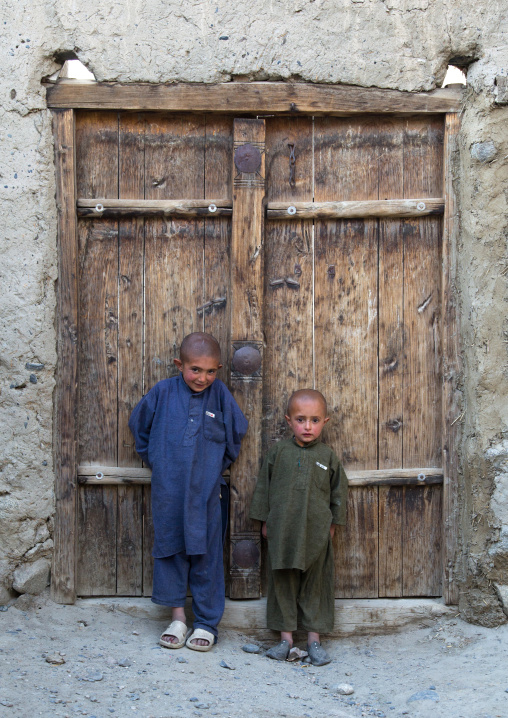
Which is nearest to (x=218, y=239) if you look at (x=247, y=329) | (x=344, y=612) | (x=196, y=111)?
(x=247, y=329)

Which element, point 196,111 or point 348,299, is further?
point 348,299

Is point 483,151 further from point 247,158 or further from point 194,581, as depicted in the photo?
point 194,581

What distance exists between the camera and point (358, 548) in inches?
128

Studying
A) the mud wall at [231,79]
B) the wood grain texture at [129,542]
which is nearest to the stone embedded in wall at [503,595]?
the mud wall at [231,79]

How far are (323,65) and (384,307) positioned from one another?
1108 mm

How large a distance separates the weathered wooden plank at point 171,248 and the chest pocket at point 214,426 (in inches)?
12.5

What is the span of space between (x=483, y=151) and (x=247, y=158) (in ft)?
3.38

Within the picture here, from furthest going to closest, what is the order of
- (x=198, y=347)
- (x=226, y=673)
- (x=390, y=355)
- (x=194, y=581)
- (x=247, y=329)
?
(x=390, y=355) → (x=247, y=329) → (x=194, y=581) → (x=198, y=347) → (x=226, y=673)

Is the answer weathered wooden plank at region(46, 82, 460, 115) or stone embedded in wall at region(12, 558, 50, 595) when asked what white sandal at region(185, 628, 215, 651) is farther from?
weathered wooden plank at region(46, 82, 460, 115)

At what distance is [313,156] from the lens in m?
3.19

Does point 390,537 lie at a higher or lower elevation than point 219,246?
lower

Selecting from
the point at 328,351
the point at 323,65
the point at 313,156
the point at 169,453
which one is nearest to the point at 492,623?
the point at 328,351

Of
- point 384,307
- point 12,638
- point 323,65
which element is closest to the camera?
point 12,638

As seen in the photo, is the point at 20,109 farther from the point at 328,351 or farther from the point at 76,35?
the point at 328,351
